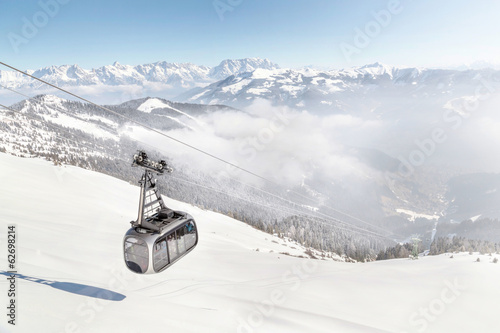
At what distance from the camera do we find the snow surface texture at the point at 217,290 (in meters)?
11.6

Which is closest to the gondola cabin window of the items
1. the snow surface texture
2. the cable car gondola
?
the cable car gondola

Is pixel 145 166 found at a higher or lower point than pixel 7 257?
higher

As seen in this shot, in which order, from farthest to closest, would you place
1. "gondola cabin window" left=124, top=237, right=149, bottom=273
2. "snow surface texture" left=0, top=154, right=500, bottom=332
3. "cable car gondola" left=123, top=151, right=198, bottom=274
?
"gondola cabin window" left=124, top=237, right=149, bottom=273
"cable car gondola" left=123, top=151, right=198, bottom=274
"snow surface texture" left=0, top=154, right=500, bottom=332

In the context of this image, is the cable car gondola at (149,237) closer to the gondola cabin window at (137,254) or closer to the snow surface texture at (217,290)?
the gondola cabin window at (137,254)

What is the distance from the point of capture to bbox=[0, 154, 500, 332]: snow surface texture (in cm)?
1160

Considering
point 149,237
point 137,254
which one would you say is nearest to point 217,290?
point 137,254

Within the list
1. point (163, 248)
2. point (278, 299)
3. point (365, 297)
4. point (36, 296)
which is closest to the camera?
point (36, 296)

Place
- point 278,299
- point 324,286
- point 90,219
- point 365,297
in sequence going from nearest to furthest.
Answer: point 278,299 → point 365,297 → point 324,286 → point 90,219

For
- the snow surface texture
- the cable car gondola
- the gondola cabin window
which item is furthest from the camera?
the gondola cabin window

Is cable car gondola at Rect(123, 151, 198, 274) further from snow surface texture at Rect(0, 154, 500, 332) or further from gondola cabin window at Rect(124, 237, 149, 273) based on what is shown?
snow surface texture at Rect(0, 154, 500, 332)

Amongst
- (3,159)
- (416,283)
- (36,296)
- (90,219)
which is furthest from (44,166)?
(416,283)

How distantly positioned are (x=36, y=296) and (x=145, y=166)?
280 inches

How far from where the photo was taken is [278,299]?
17844mm

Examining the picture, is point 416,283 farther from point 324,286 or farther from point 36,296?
point 36,296
